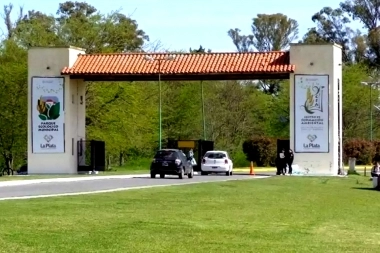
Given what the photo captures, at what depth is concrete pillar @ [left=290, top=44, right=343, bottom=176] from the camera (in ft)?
181

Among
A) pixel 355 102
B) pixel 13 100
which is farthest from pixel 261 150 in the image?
pixel 13 100

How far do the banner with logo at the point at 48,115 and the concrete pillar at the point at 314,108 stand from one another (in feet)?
44.8

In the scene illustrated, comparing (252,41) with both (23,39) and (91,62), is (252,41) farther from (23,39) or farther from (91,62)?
(91,62)

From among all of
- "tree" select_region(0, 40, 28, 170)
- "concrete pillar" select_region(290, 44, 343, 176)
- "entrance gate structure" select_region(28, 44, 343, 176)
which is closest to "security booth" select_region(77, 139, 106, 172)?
"entrance gate structure" select_region(28, 44, 343, 176)

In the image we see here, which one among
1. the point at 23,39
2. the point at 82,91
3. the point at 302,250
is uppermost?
the point at 23,39

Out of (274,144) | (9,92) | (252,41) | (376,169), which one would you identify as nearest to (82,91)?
(9,92)

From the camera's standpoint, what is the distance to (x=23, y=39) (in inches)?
2869

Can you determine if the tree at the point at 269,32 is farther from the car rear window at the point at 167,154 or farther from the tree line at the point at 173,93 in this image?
the car rear window at the point at 167,154

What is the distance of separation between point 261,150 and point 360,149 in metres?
9.83

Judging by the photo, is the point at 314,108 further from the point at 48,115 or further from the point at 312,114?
the point at 48,115

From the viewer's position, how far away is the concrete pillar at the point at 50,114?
57031 mm

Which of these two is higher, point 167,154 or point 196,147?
point 196,147

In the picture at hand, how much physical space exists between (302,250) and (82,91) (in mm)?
45183

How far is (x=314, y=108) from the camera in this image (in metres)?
55.6
